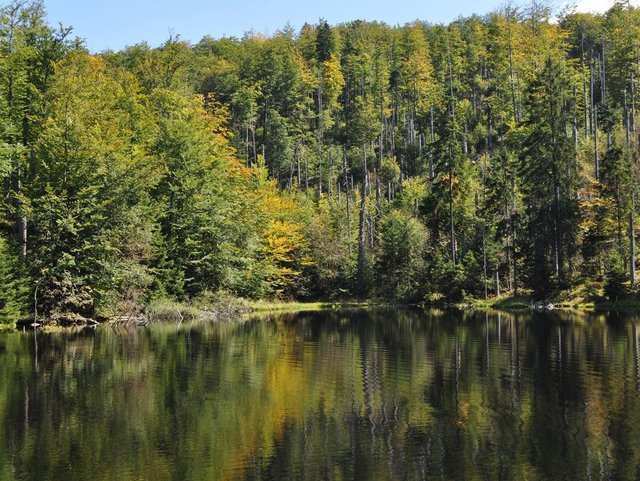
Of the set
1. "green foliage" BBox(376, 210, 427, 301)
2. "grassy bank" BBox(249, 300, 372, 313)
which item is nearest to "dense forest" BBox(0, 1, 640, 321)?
"green foliage" BBox(376, 210, 427, 301)

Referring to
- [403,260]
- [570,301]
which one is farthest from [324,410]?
[403,260]

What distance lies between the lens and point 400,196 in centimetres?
8031

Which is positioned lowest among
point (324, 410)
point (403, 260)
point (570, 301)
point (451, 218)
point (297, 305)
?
point (297, 305)

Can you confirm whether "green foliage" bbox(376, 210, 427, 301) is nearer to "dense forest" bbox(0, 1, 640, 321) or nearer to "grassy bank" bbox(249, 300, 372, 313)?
"dense forest" bbox(0, 1, 640, 321)

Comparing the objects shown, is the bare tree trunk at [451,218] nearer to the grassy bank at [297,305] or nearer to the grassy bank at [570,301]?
the grassy bank at [570,301]

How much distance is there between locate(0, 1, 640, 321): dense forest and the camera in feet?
140

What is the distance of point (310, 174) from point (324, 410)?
8386 cm

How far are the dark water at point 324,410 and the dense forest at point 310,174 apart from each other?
15.7m

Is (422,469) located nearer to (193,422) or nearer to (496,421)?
(496,421)

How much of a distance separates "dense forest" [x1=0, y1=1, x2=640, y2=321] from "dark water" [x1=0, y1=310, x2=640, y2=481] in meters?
15.7

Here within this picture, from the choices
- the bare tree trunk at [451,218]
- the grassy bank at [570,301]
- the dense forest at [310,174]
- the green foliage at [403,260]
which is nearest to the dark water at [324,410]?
the dense forest at [310,174]

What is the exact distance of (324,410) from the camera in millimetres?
15445

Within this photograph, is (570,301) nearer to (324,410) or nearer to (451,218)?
(451,218)

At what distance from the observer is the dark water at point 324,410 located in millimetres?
11148
